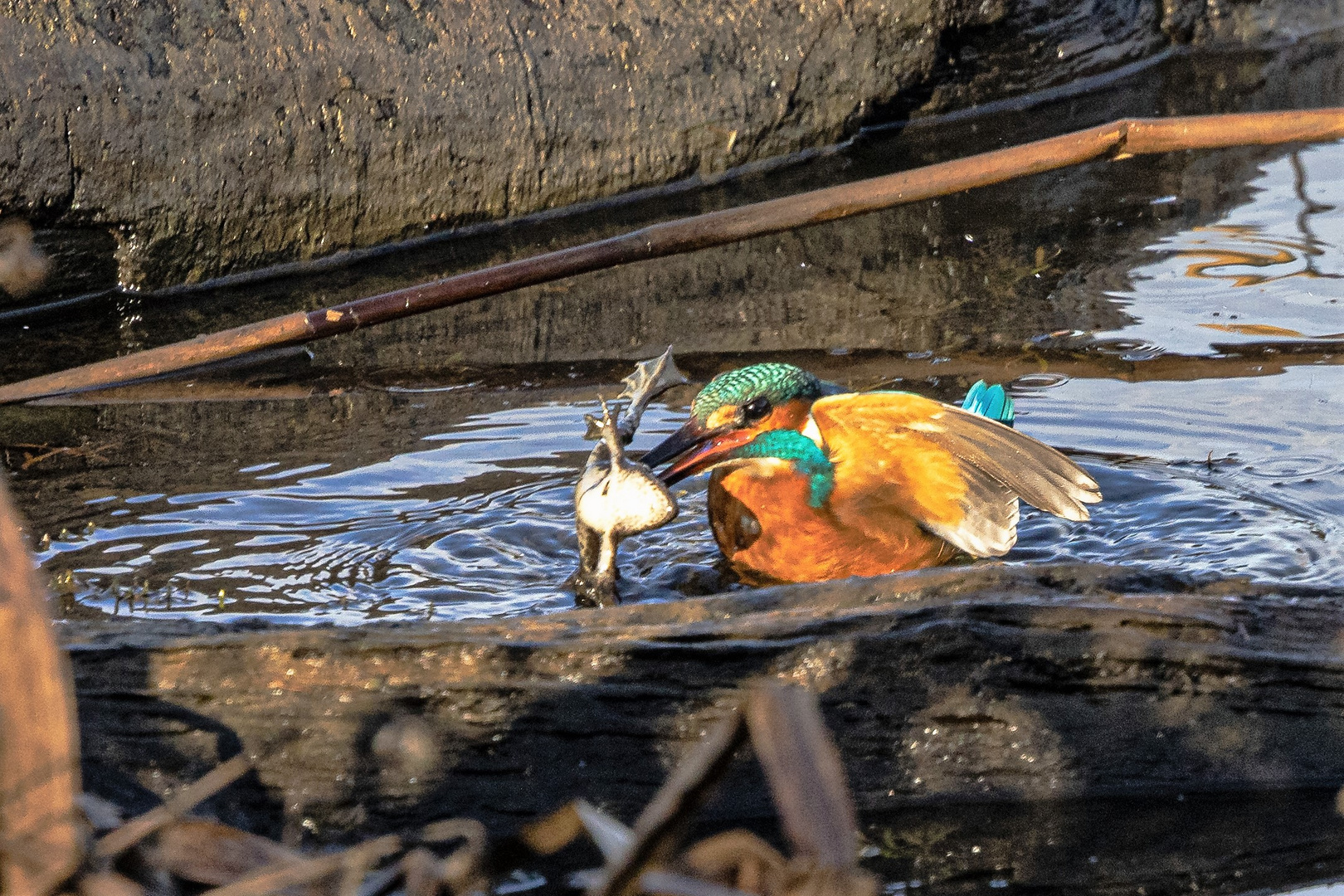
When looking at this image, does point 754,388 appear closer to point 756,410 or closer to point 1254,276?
point 756,410

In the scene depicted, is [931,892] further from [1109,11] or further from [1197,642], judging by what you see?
[1109,11]

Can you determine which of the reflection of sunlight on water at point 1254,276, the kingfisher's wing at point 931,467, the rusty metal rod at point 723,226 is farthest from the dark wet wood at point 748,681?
the reflection of sunlight on water at point 1254,276

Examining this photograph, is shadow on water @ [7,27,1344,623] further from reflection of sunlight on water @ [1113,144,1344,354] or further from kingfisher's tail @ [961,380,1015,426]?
kingfisher's tail @ [961,380,1015,426]

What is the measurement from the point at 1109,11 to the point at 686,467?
6.15m

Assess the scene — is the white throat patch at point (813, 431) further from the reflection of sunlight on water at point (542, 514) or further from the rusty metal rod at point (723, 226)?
the rusty metal rod at point (723, 226)

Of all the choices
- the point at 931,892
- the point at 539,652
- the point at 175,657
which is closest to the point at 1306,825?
the point at 931,892

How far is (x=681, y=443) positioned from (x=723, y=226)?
861mm

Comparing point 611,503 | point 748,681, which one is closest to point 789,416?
point 611,503

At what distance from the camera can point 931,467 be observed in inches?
128

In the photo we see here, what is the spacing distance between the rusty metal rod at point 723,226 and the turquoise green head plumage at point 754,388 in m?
0.72

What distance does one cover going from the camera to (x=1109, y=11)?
8438 millimetres

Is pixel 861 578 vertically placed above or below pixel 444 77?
below

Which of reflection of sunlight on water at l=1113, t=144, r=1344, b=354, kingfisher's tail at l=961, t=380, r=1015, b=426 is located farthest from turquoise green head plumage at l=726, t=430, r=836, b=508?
reflection of sunlight on water at l=1113, t=144, r=1344, b=354

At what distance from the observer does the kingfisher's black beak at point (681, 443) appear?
128 inches
